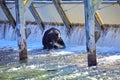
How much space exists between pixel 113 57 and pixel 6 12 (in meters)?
9.29

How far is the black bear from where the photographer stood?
18125 millimetres

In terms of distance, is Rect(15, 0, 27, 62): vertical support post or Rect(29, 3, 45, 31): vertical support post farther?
Rect(29, 3, 45, 31): vertical support post

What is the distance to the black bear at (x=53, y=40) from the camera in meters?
18.1

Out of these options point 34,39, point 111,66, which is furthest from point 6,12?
point 111,66

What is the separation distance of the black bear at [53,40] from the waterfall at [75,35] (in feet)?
2.69

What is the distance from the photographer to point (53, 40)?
60.4 ft

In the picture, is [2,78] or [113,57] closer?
[2,78]

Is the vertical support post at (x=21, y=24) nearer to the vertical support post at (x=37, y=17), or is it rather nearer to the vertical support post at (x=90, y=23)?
the vertical support post at (x=90, y=23)

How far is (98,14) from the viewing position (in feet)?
58.4

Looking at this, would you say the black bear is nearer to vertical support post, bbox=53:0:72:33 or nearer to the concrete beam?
vertical support post, bbox=53:0:72:33

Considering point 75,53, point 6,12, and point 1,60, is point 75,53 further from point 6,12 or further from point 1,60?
point 6,12

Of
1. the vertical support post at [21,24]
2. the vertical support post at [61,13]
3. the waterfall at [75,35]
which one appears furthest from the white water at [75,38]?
the vertical support post at [21,24]

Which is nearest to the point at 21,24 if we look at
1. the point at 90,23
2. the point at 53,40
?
the point at 90,23

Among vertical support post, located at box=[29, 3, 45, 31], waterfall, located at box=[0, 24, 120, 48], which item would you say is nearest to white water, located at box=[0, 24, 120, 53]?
waterfall, located at box=[0, 24, 120, 48]
